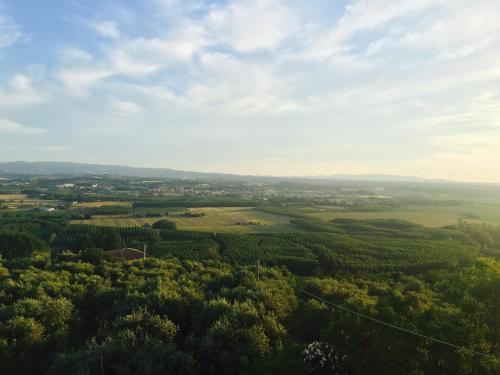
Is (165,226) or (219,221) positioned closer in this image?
(165,226)

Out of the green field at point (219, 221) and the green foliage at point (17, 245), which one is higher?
the green foliage at point (17, 245)

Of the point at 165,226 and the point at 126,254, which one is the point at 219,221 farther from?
the point at 126,254

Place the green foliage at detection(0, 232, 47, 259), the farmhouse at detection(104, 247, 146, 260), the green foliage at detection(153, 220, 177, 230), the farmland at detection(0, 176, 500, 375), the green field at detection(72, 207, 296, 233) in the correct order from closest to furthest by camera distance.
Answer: the farmland at detection(0, 176, 500, 375) < the green foliage at detection(0, 232, 47, 259) < the farmhouse at detection(104, 247, 146, 260) < the green foliage at detection(153, 220, 177, 230) < the green field at detection(72, 207, 296, 233)

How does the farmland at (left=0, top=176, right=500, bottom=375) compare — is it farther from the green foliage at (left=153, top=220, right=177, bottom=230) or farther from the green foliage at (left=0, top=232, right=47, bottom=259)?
the green foliage at (left=153, top=220, right=177, bottom=230)

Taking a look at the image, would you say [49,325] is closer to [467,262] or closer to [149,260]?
[149,260]

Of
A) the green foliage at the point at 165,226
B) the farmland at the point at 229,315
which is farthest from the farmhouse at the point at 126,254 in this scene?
the green foliage at the point at 165,226

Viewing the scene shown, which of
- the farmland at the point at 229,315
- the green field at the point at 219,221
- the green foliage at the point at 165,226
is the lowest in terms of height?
the green field at the point at 219,221

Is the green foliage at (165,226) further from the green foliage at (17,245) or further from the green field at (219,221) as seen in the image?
the green foliage at (17,245)

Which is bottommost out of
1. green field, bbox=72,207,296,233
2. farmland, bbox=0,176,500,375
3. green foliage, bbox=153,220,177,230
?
green field, bbox=72,207,296,233

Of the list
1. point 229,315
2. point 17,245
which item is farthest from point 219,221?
point 229,315

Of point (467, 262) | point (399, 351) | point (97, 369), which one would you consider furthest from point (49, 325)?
point (467, 262)

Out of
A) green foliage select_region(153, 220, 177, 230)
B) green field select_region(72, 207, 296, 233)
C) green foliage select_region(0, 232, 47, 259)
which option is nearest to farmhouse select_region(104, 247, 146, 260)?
green foliage select_region(0, 232, 47, 259)
